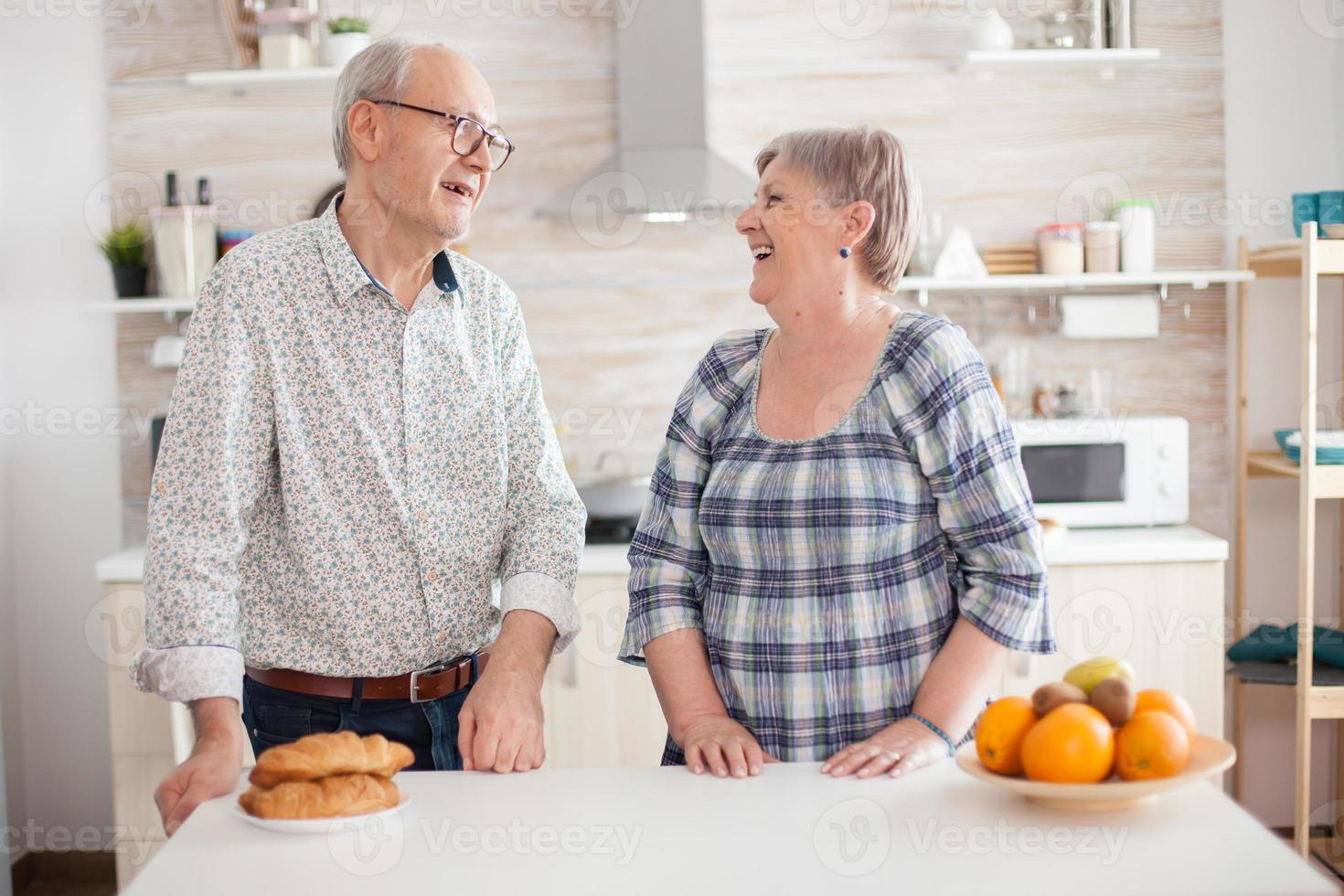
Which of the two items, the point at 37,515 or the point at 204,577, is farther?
the point at 37,515

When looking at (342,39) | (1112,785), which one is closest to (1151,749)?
(1112,785)

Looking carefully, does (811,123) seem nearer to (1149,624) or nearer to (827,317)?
(1149,624)

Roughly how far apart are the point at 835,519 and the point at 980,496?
156 millimetres

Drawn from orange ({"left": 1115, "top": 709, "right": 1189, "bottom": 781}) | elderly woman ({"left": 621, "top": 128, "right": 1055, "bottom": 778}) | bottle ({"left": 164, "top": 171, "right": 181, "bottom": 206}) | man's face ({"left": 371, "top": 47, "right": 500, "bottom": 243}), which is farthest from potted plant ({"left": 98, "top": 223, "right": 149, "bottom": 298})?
orange ({"left": 1115, "top": 709, "right": 1189, "bottom": 781})

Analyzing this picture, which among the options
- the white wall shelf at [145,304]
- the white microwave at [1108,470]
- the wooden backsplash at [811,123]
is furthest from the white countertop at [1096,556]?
the white wall shelf at [145,304]

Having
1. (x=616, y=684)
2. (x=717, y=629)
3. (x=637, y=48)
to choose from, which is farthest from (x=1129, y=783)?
(x=637, y=48)

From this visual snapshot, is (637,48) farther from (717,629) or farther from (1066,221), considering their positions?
(717,629)

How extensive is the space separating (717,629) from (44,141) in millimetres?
2575

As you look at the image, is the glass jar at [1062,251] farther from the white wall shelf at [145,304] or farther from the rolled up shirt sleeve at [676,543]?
the white wall shelf at [145,304]

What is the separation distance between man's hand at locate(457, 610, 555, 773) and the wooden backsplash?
183cm

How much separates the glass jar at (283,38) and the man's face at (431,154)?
1.73 meters

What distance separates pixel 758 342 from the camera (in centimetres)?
149

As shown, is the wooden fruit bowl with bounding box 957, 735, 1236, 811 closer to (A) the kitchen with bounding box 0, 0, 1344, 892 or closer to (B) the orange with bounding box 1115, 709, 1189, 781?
(B) the orange with bounding box 1115, 709, 1189, 781

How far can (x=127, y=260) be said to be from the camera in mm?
3014
